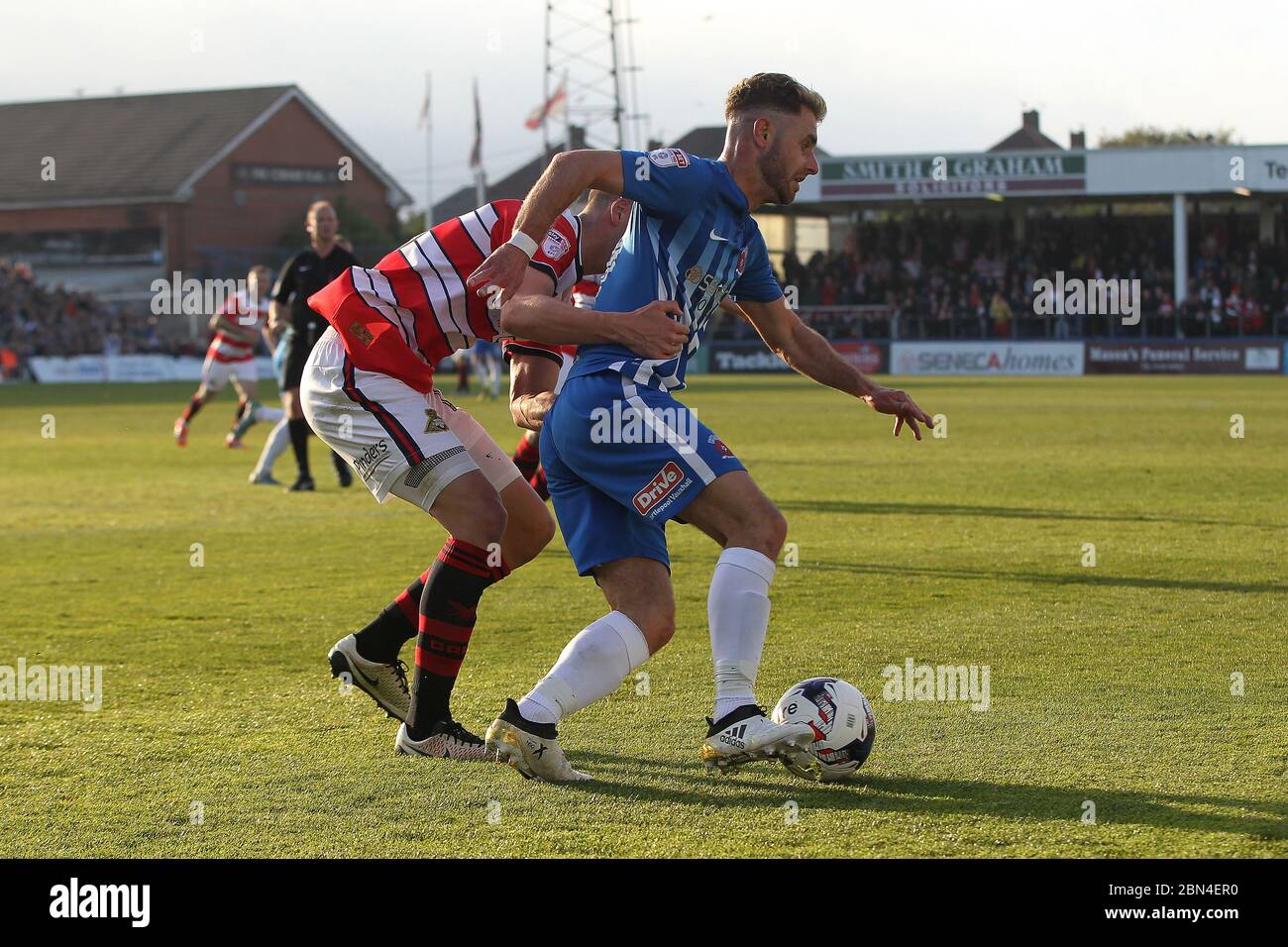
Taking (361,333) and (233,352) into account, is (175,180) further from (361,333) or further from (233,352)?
(361,333)

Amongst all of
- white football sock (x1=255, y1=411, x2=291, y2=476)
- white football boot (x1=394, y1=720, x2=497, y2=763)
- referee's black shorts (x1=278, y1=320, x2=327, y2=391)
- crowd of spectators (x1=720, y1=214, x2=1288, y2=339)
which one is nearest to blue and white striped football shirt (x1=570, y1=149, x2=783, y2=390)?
white football boot (x1=394, y1=720, x2=497, y2=763)

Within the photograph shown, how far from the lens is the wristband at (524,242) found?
4613 millimetres

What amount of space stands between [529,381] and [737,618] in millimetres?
1544

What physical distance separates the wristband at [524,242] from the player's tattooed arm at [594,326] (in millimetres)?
224

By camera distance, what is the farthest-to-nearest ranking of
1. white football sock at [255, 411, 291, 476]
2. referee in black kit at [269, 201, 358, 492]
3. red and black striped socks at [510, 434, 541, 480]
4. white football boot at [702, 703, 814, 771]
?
white football sock at [255, 411, 291, 476] < referee in black kit at [269, 201, 358, 492] < red and black striped socks at [510, 434, 541, 480] < white football boot at [702, 703, 814, 771]

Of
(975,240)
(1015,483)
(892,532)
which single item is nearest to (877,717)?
(892,532)

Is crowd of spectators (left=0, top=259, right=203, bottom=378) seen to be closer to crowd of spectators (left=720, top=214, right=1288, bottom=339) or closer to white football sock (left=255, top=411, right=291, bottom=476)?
crowd of spectators (left=720, top=214, right=1288, bottom=339)

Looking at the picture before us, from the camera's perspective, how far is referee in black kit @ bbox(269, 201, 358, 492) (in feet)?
42.8

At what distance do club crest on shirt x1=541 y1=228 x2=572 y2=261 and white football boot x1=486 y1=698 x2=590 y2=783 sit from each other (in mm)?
1531

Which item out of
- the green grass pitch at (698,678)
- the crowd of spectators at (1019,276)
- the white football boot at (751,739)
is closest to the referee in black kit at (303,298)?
the green grass pitch at (698,678)

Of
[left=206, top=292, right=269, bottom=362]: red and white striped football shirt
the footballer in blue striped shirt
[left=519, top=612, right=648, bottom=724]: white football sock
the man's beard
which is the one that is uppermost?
[left=206, top=292, right=269, bottom=362]: red and white striped football shirt

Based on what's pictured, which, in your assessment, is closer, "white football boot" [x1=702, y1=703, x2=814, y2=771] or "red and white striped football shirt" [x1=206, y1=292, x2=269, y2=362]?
"white football boot" [x1=702, y1=703, x2=814, y2=771]

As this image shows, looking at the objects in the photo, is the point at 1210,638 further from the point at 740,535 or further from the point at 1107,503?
the point at 1107,503

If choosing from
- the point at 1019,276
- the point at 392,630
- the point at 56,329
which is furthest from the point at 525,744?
the point at 1019,276
